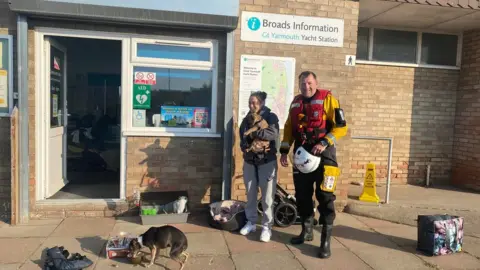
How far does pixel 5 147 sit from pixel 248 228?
3.36m

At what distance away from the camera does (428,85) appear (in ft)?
23.7

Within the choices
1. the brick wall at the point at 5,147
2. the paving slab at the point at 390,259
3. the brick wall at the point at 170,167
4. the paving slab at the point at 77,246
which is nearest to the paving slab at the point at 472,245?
the paving slab at the point at 390,259

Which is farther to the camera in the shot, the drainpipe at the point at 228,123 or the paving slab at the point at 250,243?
the drainpipe at the point at 228,123

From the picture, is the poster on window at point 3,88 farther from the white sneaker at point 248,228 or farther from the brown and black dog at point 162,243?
the white sneaker at point 248,228

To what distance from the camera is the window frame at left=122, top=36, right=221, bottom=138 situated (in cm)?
508

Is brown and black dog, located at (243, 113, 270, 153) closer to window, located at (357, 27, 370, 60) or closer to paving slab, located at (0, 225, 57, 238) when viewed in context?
paving slab, located at (0, 225, 57, 238)

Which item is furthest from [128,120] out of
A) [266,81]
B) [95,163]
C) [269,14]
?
[95,163]

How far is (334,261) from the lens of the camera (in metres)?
3.94

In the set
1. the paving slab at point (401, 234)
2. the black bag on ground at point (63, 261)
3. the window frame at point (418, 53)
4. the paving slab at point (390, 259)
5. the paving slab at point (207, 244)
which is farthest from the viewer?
the window frame at point (418, 53)

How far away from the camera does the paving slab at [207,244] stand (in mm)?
4082

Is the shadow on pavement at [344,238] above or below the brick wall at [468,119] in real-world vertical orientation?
below

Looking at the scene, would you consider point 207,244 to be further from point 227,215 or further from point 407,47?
point 407,47

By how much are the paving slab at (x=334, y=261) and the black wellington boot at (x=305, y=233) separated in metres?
0.20

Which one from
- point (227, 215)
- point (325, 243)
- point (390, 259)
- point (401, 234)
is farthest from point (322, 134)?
point (401, 234)
